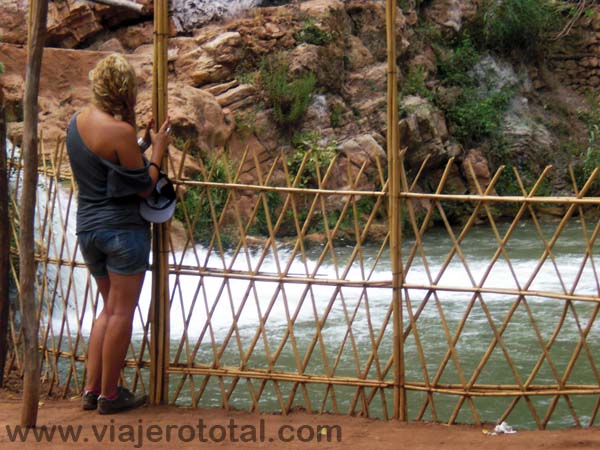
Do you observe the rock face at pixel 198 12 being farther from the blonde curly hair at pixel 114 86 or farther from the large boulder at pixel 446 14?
the blonde curly hair at pixel 114 86

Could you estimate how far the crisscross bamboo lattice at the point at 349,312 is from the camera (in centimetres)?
312

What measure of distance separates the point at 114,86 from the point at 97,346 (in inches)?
39.0

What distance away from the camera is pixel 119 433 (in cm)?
303

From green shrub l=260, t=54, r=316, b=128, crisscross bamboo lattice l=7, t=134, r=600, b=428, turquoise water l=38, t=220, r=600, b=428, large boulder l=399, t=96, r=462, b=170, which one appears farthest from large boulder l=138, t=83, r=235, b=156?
large boulder l=399, t=96, r=462, b=170

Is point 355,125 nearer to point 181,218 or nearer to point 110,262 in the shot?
point 181,218

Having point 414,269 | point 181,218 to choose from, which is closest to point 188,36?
point 181,218

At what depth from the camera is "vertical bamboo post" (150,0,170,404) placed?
3.37 m

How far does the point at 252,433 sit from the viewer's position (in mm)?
3041

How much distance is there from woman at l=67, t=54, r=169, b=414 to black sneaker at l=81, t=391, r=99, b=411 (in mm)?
68

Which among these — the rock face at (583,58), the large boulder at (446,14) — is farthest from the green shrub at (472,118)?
the rock face at (583,58)

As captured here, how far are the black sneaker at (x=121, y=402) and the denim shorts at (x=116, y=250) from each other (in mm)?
498

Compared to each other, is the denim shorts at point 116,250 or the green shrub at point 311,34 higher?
the green shrub at point 311,34

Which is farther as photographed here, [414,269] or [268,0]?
[268,0]

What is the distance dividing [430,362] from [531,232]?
5.38m
